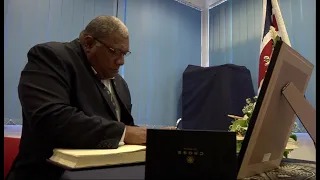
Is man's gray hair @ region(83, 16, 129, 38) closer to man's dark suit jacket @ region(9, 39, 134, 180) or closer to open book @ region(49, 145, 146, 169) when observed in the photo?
man's dark suit jacket @ region(9, 39, 134, 180)

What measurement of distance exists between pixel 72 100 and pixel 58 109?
→ 0.54ft

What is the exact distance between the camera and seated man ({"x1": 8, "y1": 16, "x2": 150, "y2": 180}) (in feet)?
2.61

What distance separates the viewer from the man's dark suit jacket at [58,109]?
787 millimetres

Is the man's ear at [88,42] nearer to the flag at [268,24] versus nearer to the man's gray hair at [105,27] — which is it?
the man's gray hair at [105,27]

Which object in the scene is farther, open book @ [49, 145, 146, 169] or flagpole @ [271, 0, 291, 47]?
flagpole @ [271, 0, 291, 47]

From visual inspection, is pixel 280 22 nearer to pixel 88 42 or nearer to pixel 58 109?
pixel 88 42

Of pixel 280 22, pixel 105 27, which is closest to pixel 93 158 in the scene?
pixel 105 27

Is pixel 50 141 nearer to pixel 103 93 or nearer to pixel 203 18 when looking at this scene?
pixel 103 93

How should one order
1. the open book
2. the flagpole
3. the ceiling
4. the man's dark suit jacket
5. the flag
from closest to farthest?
the open book
the man's dark suit jacket
the flagpole
the flag
the ceiling

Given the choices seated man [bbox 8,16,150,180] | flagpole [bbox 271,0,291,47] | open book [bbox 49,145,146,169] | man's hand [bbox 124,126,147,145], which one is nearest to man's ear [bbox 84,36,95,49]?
seated man [bbox 8,16,150,180]

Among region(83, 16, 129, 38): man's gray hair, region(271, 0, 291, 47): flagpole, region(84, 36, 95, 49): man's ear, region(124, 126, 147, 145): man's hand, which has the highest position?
region(271, 0, 291, 47): flagpole

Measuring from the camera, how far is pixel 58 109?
32.4 inches

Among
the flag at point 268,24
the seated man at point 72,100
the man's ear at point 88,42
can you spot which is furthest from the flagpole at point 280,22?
the man's ear at point 88,42

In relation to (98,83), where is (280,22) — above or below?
above
